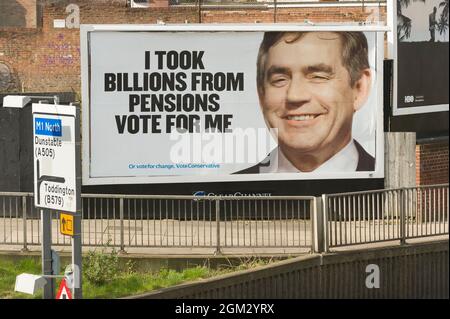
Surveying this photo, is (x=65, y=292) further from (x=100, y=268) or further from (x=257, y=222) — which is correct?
(x=257, y=222)

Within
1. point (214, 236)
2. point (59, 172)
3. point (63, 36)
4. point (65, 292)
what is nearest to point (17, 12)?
point (63, 36)

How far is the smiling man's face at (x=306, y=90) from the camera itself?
1973cm

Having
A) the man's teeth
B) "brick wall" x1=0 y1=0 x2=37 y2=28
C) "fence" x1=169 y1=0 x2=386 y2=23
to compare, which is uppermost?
"brick wall" x1=0 y1=0 x2=37 y2=28

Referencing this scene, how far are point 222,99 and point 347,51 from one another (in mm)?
2472

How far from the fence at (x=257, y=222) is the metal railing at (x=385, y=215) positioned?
0.05 ft

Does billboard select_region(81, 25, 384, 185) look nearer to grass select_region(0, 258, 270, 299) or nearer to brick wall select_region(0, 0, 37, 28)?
grass select_region(0, 258, 270, 299)

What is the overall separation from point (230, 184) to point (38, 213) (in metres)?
3.61

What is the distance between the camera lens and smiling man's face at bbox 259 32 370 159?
19.7 meters

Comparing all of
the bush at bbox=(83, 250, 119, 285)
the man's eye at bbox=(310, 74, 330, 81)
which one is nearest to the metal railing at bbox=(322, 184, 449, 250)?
the man's eye at bbox=(310, 74, 330, 81)

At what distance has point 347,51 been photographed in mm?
19953

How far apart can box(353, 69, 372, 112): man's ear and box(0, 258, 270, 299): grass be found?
4.80 meters

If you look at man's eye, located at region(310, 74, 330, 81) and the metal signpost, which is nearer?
the metal signpost

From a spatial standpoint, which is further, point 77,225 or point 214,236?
point 214,236

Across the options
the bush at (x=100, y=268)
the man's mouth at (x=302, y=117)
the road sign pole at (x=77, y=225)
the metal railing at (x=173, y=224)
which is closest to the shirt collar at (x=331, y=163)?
the man's mouth at (x=302, y=117)
